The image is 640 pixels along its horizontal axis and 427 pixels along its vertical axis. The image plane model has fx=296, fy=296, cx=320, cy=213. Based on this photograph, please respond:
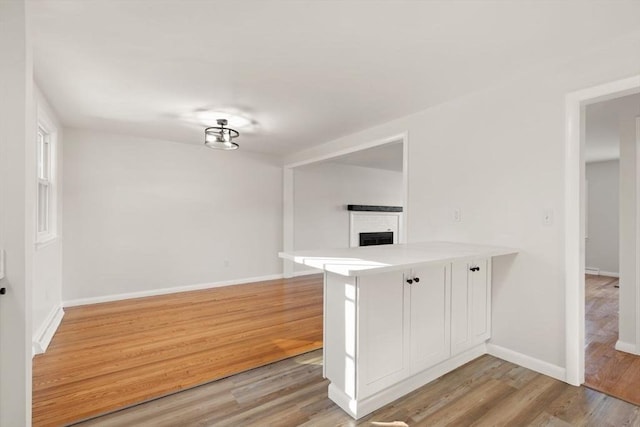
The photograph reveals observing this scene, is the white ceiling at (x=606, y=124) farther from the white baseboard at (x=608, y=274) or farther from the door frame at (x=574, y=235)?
the white baseboard at (x=608, y=274)

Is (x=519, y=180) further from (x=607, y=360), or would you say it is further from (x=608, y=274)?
(x=608, y=274)

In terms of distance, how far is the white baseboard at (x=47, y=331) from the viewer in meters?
2.68

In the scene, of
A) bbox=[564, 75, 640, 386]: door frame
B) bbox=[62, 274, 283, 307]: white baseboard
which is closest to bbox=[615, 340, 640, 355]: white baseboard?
bbox=[564, 75, 640, 386]: door frame

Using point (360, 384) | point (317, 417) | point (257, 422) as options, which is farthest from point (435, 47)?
point (257, 422)

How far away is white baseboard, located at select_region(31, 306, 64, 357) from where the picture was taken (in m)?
2.68

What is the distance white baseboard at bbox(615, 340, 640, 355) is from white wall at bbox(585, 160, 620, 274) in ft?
14.8

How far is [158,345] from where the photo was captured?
2.88 meters

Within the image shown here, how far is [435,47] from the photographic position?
2.04m

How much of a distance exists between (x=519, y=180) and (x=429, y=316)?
4.56 ft

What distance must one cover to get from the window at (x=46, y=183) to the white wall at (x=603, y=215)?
924 centimetres

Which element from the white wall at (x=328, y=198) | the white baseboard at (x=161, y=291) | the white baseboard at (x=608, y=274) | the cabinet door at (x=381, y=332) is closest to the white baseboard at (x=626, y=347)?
the cabinet door at (x=381, y=332)

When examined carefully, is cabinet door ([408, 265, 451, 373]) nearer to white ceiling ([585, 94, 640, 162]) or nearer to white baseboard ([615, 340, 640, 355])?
white baseboard ([615, 340, 640, 355])

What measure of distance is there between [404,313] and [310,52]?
6.34ft

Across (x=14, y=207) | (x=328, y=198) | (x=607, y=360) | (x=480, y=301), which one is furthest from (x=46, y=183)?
(x=607, y=360)
